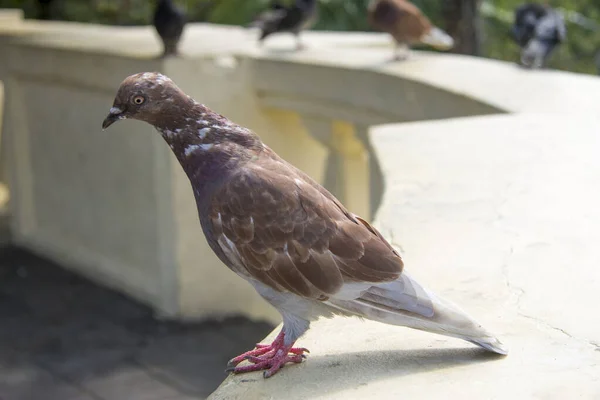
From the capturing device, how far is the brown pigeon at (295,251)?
2.55 metres

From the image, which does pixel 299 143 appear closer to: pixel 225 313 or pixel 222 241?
pixel 225 313

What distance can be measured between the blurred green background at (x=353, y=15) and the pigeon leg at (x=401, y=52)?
5.18 meters

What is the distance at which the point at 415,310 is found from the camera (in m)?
2.53

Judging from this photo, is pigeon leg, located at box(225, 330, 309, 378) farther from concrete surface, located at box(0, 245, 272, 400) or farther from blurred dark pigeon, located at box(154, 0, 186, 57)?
blurred dark pigeon, located at box(154, 0, 186, 57)

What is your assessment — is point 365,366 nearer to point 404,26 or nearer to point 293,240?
point 293,240

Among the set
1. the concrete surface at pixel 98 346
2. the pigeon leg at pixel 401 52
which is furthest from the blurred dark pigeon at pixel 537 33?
the concrete surface at pixel 98 346

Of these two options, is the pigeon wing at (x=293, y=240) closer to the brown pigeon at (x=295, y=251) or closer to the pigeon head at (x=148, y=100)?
the brown pigeon at (x=295, y=251)

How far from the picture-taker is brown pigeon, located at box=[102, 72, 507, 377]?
2553 millimetres

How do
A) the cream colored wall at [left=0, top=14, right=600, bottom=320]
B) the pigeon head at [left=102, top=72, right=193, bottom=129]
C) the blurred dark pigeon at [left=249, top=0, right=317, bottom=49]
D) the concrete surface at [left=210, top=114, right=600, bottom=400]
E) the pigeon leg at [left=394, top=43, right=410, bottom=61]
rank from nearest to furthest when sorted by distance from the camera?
1. the concrete surface at [left=210, top=114, right=600, bottom=400]
2. the pigeon head at [left=102, top=72, right=193, bottom=129]
3. the cream colored wall at [left=0, top=14, right=600, bottom=320]
4. the pigeon leg at [left=394, top=43, right=410, bottom=61]
5. the blurred dark pigeon at [left=249, top=0, right=317, bottom=49]

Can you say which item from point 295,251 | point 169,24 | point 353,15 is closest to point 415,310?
point 295,251

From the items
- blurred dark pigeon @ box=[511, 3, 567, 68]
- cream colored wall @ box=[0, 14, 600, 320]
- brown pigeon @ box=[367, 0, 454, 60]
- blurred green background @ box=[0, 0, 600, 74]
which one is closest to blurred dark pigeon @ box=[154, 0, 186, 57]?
cream colored wall @ box=[0, 14, 600, 320]

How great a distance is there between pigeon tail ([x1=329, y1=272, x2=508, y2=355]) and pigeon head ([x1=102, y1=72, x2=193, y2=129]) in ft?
2.55

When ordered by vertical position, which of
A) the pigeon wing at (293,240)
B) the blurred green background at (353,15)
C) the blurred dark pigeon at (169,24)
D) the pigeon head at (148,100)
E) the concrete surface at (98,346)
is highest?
the pigeon head at (148,100)

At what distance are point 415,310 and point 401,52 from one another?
20.8ft
